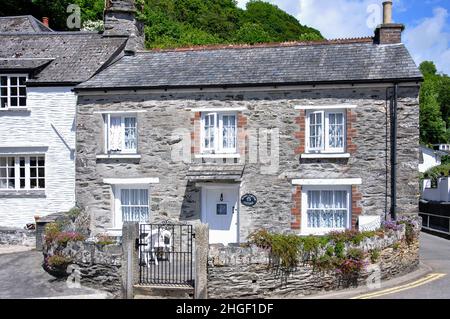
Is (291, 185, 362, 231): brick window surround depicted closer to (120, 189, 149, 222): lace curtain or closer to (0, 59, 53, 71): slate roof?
(120, 189, 149, 222): lace curtain

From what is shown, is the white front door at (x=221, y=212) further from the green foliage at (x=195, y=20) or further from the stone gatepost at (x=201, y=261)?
the green foliage at (x=195, y=20)

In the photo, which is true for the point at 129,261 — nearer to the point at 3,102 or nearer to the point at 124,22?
the point at 3,102

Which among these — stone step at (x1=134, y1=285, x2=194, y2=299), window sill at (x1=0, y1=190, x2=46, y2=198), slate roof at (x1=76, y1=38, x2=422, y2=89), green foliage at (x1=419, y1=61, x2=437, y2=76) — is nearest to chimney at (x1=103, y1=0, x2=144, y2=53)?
slate roof at (x1=76, y1=38, x2=422, y2=89)

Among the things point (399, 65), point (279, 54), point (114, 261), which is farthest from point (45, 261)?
point (399, 65)

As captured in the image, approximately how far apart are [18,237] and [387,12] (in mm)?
14989

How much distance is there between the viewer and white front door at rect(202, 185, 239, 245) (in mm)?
17797

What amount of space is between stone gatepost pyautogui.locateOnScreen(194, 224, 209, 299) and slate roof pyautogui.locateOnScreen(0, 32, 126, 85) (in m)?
9.66

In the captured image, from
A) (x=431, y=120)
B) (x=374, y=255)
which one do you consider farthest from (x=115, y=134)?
(x=431, y=120)

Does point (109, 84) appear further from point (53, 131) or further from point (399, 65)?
point (399, 65)

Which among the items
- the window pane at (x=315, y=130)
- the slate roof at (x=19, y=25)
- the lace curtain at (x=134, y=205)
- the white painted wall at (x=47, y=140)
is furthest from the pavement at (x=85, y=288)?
the slate roof at (x=19, y=25)

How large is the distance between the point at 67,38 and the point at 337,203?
43.7ft

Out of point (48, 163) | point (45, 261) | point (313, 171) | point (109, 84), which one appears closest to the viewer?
point (45, 261)

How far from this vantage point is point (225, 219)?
17.9 metres

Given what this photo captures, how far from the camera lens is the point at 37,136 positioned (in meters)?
20.2
